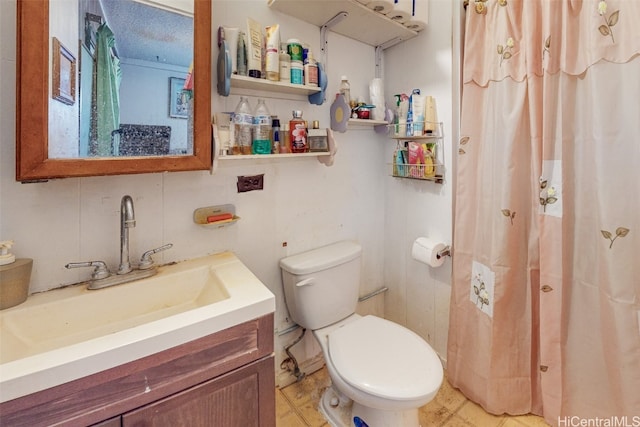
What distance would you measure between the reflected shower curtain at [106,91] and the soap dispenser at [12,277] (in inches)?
15.0

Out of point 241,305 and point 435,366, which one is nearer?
point 241,305

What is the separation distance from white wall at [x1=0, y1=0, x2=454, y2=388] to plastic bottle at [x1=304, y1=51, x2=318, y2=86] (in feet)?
0.54

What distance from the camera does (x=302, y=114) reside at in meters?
1.52

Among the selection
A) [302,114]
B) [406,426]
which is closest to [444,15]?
[302,114]

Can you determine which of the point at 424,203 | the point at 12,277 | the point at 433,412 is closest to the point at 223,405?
the point at 12,277

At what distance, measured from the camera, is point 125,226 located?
1.04 metres

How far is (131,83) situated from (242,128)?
403 millimetres

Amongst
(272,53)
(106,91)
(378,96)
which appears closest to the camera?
(106,91)

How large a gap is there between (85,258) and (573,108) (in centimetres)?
189

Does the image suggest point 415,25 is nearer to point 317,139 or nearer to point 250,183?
point 317,139

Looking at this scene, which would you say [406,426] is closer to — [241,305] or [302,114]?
[241,305]

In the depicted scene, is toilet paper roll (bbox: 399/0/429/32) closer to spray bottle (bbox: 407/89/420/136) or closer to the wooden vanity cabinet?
spray bottle (bbox: 407/89/420/136)

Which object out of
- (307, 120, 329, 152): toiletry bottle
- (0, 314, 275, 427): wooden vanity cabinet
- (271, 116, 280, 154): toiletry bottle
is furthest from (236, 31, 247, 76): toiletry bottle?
(0, 314, 275, 427): wooden vanity cabinet

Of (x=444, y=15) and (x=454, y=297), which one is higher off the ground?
(x=444, y=15)
